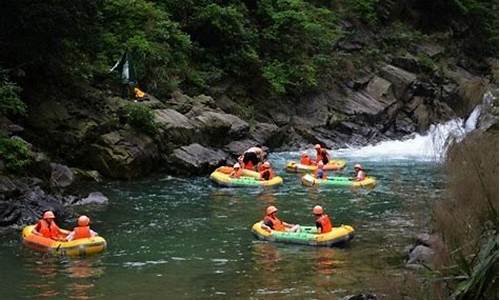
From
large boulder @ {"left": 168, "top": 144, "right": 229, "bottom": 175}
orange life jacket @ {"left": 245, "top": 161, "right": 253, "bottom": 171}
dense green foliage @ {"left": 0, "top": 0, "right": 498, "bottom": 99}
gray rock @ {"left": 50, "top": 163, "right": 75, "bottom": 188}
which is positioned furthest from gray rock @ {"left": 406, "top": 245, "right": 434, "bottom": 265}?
large boulder @ {"left": 168, "top": 144, "right": 229, "bottom": 175}

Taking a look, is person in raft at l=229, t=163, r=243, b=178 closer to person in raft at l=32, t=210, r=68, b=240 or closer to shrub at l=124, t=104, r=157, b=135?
shrub at l=124, t=104, r=157, b=135

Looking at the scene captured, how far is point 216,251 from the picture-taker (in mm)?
13766

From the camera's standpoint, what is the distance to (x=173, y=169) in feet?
74.7

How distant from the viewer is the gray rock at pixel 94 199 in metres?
18.0

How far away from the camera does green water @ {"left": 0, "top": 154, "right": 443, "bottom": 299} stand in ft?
36.8

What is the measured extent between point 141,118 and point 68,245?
9.53m

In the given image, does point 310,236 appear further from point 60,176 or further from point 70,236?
point 60,176

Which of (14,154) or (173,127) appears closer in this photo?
(14,154)

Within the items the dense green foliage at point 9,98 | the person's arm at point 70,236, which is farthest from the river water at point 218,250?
the dense green foliage at point 9,98

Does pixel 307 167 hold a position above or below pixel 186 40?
below

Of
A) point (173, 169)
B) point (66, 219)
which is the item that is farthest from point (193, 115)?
Result: point (66, 219)

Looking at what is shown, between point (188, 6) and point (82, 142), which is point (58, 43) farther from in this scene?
point (188, 6)

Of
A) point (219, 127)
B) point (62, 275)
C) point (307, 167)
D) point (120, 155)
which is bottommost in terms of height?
point (62, 275)

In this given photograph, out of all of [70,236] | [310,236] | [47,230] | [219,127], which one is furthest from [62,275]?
[219,127]
